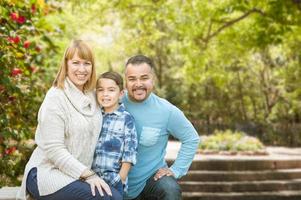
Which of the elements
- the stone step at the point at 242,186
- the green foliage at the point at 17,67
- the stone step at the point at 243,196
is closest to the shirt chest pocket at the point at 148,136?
the green foliage at the point at 17,67

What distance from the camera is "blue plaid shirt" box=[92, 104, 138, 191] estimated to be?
377 centimetres

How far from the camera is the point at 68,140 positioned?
358 centimetres

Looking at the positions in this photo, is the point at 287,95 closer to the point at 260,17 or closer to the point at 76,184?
the point at 260,17

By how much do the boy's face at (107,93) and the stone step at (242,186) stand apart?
830cm

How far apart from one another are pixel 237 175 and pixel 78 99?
9374 mm

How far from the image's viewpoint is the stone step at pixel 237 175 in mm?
12305

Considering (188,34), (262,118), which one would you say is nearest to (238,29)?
(188,34)

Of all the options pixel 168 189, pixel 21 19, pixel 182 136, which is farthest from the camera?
pixel 21 19

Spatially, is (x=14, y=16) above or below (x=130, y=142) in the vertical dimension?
above

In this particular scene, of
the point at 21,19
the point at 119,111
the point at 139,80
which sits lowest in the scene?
the point at 119,111

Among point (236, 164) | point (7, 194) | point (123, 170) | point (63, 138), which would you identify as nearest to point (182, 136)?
point (123, 170)

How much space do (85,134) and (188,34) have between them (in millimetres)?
12374

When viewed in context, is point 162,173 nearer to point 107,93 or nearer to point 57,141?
point 107,93

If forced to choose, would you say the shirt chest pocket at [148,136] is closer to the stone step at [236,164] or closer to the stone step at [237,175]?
the stone step at [237,175]
